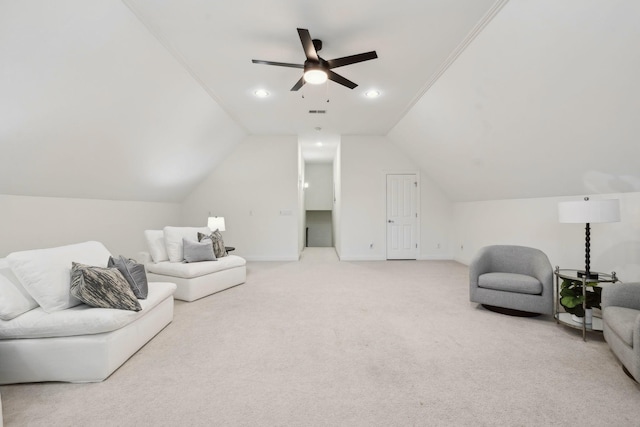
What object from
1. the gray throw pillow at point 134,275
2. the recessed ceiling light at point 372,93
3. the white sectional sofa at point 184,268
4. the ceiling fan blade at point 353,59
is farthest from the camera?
the recessed ceiling light at point 372,93

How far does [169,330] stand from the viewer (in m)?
2.85

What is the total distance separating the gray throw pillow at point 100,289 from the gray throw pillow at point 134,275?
178mm

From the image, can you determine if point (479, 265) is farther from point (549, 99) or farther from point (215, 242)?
point (215, 242)

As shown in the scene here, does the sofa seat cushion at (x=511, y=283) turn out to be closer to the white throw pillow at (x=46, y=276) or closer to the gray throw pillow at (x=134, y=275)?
the gray throw pillow at (x=134, y=275)

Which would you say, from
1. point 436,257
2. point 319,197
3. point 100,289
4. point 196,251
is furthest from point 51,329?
point 319,197

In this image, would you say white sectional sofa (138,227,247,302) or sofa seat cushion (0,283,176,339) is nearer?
sofa seat cushion (0,283,176,339)

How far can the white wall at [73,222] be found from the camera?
3086 mm

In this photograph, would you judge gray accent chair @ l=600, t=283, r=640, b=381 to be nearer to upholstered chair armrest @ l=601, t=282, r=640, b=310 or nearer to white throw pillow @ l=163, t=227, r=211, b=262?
upholstered chair armrest @ l=601, t=282, r=640, b=310

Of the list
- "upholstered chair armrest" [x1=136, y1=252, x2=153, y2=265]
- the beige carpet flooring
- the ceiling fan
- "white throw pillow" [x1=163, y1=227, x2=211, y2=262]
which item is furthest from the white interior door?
"upholstered chair armrest" [x1=136, y1=252, x2=153, y2=265]

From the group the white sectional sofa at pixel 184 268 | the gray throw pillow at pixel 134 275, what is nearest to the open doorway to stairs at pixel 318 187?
the white sectional sofa at pixel 184 268

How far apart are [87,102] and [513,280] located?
465 centimetres

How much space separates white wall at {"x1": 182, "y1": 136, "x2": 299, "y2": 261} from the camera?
670 centimetres

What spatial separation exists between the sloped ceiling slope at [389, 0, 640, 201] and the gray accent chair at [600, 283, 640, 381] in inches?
51.0

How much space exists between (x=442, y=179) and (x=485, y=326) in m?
3.97
